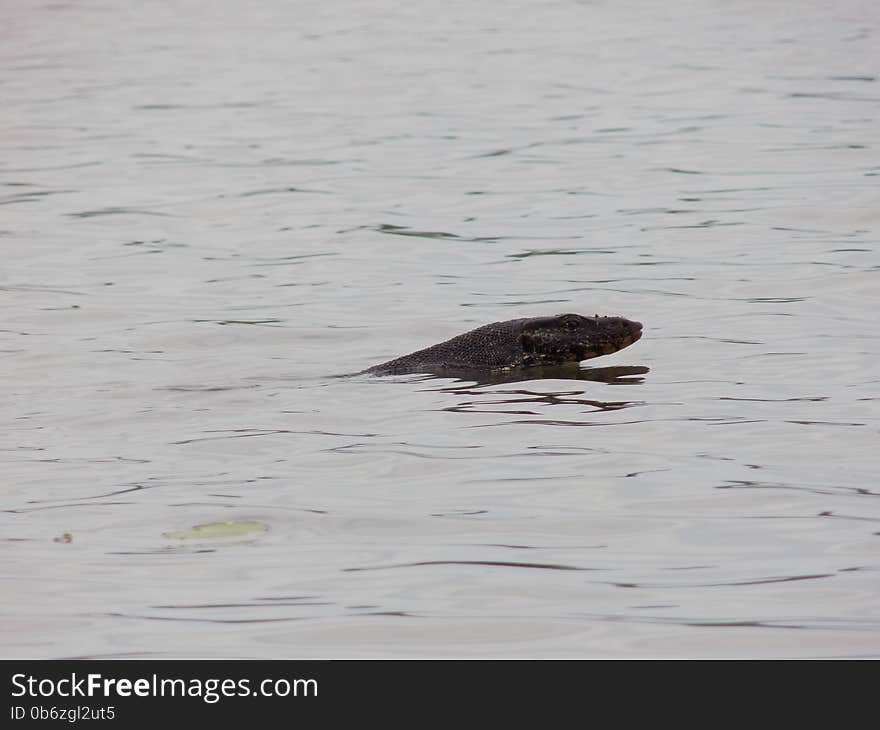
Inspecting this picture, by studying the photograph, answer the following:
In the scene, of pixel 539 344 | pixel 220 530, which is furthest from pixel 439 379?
pixel 220 530

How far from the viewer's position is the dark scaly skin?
38.3ft

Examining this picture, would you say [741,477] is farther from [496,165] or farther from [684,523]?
[496,165]

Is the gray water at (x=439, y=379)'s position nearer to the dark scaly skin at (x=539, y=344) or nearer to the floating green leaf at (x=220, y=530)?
the floating green leaf at (x=220, y=530)

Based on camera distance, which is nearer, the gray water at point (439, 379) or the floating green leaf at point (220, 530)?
the gray water at point (439, 379)

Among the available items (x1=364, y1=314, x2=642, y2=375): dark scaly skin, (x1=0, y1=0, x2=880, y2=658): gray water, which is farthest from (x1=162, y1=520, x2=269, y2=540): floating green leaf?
(x1=364, y1=314, x2=642, y2=375): dark scaly skin

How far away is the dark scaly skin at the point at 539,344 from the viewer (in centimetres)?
1169

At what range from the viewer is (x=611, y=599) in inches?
263

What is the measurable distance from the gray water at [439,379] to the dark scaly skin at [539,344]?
255 mm

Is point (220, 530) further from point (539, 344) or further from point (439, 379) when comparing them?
point (539, 344)

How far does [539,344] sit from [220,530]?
4422mm

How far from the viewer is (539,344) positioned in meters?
11.7

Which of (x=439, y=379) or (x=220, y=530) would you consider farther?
(x=439, y=379)

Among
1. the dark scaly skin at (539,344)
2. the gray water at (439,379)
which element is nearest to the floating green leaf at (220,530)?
the gray water at (439,379)


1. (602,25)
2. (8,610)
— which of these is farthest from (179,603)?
(602,25)
